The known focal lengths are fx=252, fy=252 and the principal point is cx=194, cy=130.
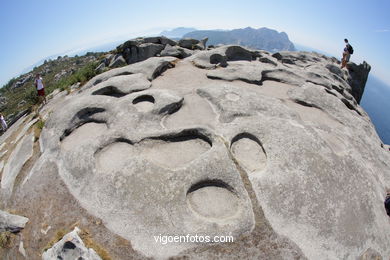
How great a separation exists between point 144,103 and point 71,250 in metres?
7.21

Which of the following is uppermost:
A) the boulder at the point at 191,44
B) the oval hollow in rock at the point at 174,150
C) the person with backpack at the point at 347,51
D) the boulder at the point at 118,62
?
the oval hollow in rock at the point at 174,150

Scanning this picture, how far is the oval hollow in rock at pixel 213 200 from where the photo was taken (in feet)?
25.1

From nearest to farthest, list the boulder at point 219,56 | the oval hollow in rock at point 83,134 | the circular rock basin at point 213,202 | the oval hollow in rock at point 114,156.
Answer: the circular rock basin at point 213,202, the oval hollow in rock at point 114,156, the oval hollow in rock at point 83,134, the boulder at point 219,56

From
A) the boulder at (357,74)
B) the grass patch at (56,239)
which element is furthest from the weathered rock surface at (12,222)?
the boulder at (357,74)

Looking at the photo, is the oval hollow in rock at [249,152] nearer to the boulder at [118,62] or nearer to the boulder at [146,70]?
the boulder at [146,70]

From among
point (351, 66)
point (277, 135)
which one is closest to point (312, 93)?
point (277, 135)

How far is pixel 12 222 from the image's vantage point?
901cm

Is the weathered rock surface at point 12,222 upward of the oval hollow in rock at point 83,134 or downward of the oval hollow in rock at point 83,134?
downward

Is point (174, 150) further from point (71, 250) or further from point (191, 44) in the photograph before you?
point (191, 44)

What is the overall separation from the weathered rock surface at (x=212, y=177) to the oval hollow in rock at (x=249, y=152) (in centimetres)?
4

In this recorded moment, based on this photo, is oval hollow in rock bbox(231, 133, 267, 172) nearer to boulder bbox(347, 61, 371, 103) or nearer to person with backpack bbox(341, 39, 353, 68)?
person with backpack bbox(341, 39, 353, 68)

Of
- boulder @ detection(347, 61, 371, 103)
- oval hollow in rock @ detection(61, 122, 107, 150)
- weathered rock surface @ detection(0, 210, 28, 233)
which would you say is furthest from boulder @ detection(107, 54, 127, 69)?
boulder @ detection(347, 61, 371, 103)

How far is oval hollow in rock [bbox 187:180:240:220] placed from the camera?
765 centimetres

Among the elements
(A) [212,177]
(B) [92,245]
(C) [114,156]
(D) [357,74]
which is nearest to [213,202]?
(A) [212,177]
